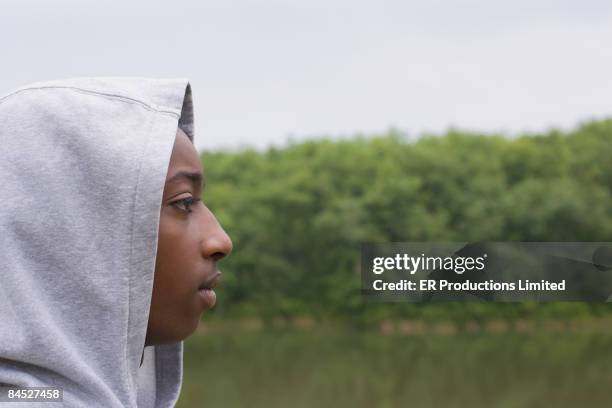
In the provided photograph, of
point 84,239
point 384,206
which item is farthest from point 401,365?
point 84,239

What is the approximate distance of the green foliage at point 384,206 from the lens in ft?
49.8

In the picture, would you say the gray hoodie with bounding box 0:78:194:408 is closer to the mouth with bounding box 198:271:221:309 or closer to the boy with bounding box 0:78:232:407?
the boy with bounding box 0:78:232:407

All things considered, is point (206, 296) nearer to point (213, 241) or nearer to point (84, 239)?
point (213, 241)

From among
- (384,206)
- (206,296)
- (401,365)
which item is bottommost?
(401,365)

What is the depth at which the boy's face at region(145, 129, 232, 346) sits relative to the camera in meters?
1.39

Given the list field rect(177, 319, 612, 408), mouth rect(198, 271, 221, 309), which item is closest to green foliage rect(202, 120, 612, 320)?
field rect(177, 319, 612, 408)

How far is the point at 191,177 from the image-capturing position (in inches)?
55.9

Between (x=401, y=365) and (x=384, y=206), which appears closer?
(x=401, y=365)

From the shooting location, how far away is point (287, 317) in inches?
651

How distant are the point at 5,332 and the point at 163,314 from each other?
9.8 inches

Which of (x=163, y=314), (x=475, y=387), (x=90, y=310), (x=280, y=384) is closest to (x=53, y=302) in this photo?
(x=90, y=310)

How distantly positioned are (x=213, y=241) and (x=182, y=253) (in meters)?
0.05

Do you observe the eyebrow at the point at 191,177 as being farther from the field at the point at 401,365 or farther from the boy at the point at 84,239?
the field at the point at 401,365

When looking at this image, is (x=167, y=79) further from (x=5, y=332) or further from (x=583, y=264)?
(x=583, y=264)
